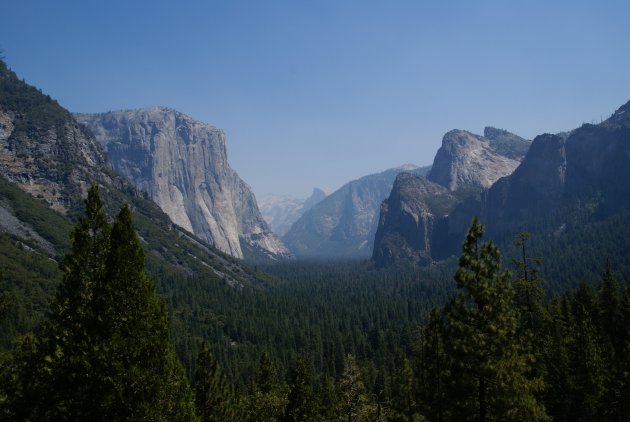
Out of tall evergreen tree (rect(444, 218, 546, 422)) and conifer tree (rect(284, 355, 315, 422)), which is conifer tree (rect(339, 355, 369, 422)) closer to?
conifer tree (rect(284, 355, 315, 422))

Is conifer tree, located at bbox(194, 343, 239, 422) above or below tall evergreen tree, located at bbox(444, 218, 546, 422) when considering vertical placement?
below

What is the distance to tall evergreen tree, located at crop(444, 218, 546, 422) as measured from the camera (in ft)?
71.7

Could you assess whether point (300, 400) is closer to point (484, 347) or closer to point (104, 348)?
point (484, 347)

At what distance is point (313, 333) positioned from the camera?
149 meters

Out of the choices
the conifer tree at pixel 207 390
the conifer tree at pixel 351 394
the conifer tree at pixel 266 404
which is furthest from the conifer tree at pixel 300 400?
the conifer tree at pixel 207 390

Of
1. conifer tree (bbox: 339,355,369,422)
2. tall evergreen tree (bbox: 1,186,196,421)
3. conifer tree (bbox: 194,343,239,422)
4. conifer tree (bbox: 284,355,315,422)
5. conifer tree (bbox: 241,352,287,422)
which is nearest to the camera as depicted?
tall evergreen tree (bbox: 1,186,196,421)

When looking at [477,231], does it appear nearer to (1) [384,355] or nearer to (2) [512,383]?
(2) [512,383]

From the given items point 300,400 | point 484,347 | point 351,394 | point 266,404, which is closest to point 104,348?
point 484,347

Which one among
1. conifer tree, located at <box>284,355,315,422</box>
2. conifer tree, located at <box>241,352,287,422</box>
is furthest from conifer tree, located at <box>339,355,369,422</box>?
conifer tree, located at <box>241,352,287,422</box>

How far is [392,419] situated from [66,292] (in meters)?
30.8

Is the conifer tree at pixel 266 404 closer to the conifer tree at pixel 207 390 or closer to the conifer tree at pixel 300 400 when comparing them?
the conifer tree at pixel 300 400

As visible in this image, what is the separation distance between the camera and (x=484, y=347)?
72.6 feet

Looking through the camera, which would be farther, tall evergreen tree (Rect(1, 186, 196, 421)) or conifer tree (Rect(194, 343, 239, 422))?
conifer tree (Rect(194, 343, 239, 422))

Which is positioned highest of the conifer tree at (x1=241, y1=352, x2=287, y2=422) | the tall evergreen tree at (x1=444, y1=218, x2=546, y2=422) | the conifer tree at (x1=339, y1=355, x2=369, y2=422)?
the tall evergreen tree at (x1=444, y1=218, x2=546, y2=422)
